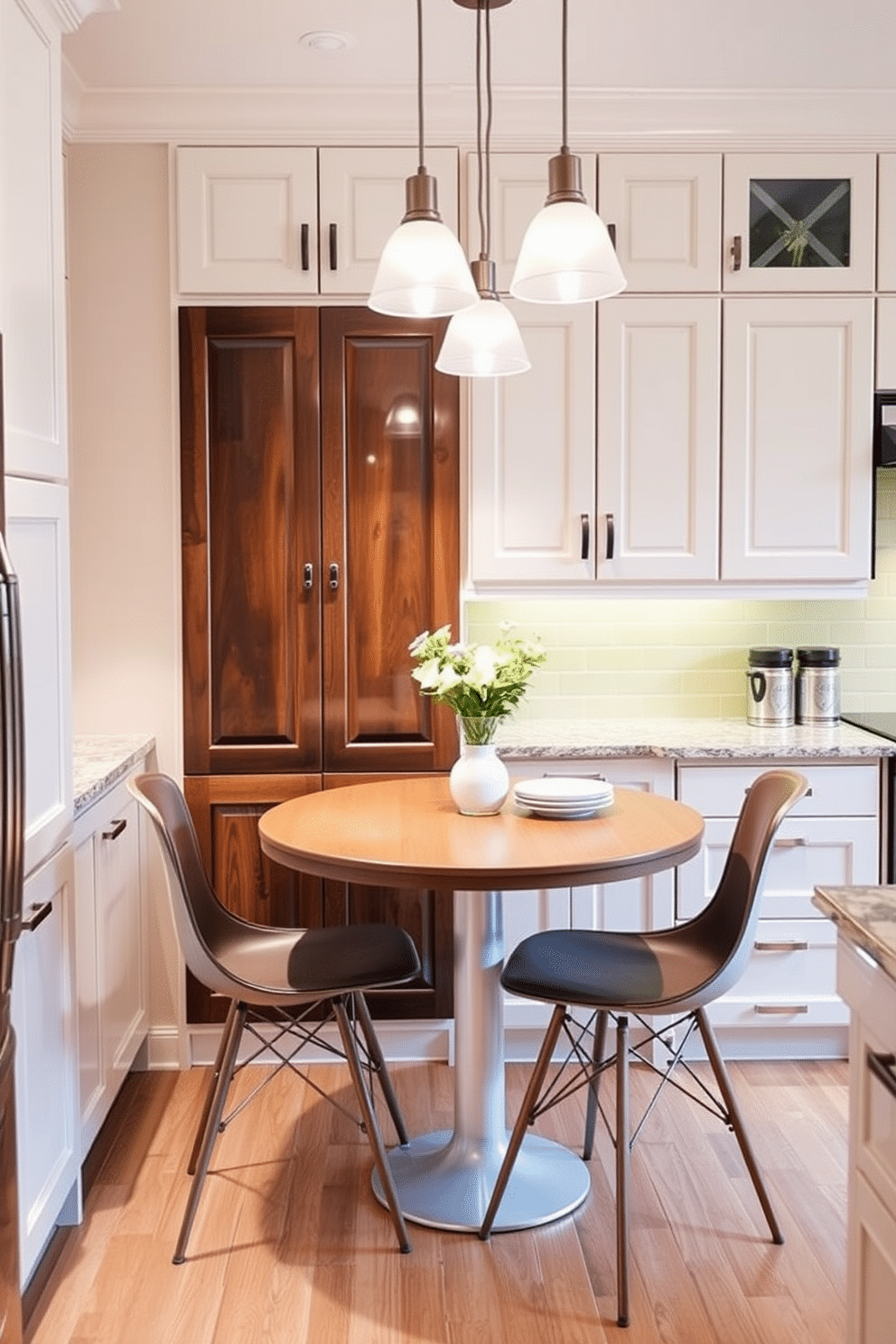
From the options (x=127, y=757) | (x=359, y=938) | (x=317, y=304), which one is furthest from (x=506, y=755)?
(x=317, y=304)

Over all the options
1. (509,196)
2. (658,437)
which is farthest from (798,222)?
(509,196)

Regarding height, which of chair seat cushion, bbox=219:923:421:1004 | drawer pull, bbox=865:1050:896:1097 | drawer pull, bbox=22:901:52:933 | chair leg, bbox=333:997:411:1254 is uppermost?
drawer pull, bbox=865:1050:896:1097

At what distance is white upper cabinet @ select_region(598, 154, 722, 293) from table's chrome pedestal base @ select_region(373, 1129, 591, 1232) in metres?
2.25

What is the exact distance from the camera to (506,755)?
3430mm

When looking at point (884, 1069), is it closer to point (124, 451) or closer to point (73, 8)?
point (73, 8)

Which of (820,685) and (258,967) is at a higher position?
(820,685)

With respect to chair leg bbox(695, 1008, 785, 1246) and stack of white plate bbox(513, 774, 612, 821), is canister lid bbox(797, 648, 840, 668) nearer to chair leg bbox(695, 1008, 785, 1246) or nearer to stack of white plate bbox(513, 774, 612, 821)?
stack of white plate bbox(513, 774, 612, 821)

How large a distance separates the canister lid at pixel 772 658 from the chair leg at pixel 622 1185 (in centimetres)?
160

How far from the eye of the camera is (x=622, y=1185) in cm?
235

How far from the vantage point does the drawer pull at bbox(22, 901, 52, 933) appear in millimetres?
2238

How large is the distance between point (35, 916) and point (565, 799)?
43.5 inches

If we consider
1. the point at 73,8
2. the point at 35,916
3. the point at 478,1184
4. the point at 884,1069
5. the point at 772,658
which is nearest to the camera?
the point at 884,1069

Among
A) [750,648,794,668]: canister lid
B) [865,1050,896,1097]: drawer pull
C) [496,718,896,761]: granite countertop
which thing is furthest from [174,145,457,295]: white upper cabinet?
[865,1050,896,1097]: drawer pull

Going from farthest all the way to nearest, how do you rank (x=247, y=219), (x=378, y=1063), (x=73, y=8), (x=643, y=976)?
(x=247, y=219) → (x=378, y=1063) → (x=643, y=976) → (x=73, y=8)
